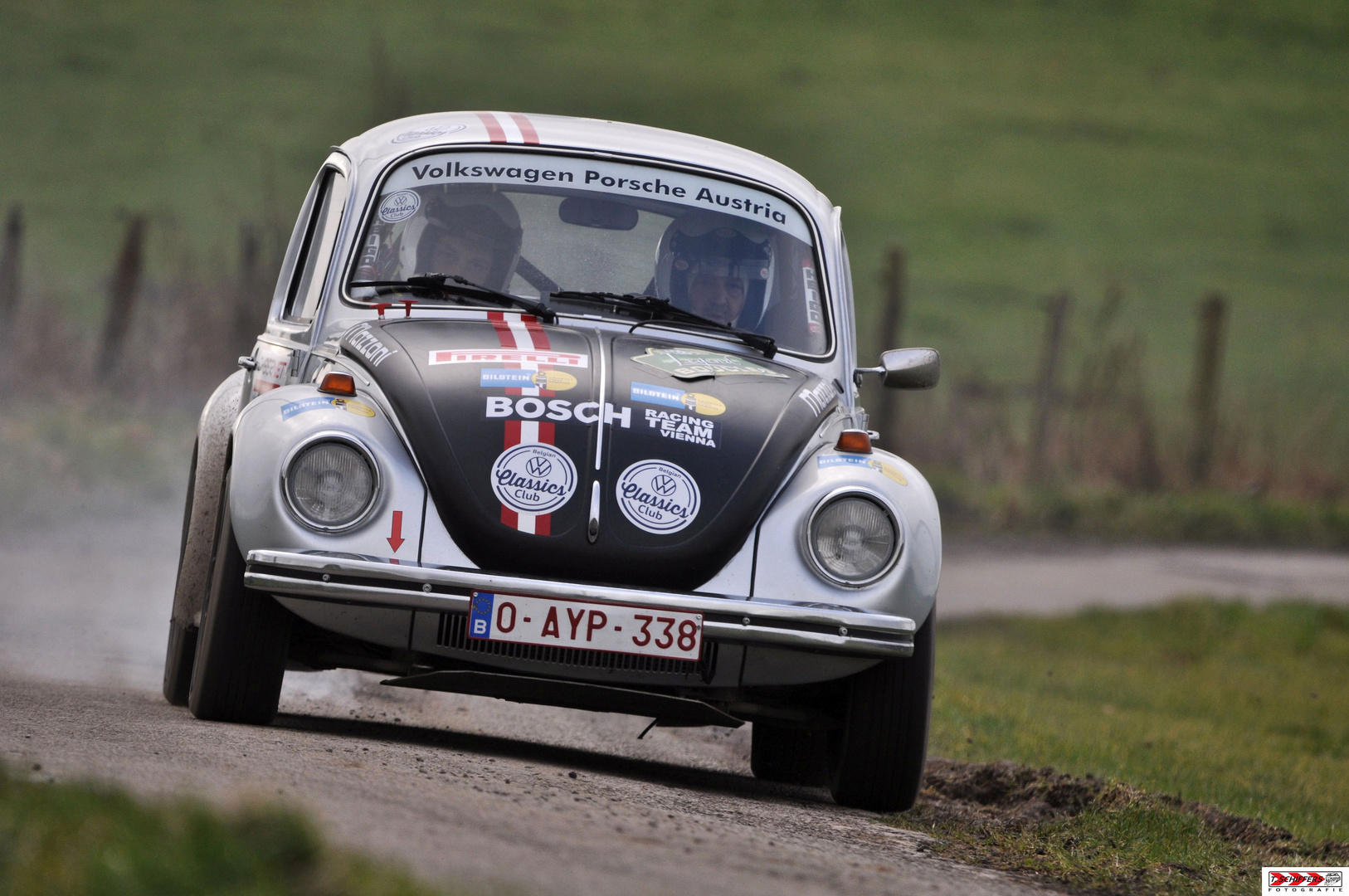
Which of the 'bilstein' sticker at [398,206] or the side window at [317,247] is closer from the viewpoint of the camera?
the 'bilstein' sticker at [398,206]

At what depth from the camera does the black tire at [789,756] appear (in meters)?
6.89

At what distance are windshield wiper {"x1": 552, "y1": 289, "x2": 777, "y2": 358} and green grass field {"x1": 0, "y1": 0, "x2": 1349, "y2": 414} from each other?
2703 centimetres

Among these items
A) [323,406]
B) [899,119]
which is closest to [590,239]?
[323,406]

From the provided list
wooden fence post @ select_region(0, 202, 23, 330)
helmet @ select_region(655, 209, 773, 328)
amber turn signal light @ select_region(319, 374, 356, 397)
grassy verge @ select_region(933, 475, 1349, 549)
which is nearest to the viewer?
amber turn signal light @ select_region(319, 374, 356, 397)

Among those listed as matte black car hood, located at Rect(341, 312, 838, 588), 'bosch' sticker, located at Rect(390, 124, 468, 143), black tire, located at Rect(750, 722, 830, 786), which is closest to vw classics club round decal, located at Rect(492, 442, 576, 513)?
matte black car hood, located at Rect(341, 312, 838, 588)

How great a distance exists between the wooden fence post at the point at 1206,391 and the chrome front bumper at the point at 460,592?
17896 millimetres

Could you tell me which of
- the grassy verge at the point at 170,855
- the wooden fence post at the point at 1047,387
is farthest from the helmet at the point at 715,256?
the wooden fence post at the point at 1047,387

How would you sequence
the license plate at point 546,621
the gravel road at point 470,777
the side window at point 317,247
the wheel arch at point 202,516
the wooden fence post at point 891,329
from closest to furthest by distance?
the gravel road at point 470,777
the license plate at point 546,621
the wheel arch at point 202,516
the side window at point 317,247
the wooden fence post at point 891,329

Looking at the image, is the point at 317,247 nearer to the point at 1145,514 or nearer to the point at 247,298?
the point at 247,298

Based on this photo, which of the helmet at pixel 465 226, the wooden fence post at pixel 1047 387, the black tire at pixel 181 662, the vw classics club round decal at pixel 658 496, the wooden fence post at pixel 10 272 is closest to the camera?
the vw classics club round decal at pixel 658 496

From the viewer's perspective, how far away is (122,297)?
18906 mm

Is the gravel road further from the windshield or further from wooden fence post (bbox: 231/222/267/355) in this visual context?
wooden fence post (bbox: 231/222/267/355)

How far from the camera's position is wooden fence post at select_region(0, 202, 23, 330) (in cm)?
1811

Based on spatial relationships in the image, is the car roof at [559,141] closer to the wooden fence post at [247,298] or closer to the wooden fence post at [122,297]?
the wooden fence post at [247,298]
